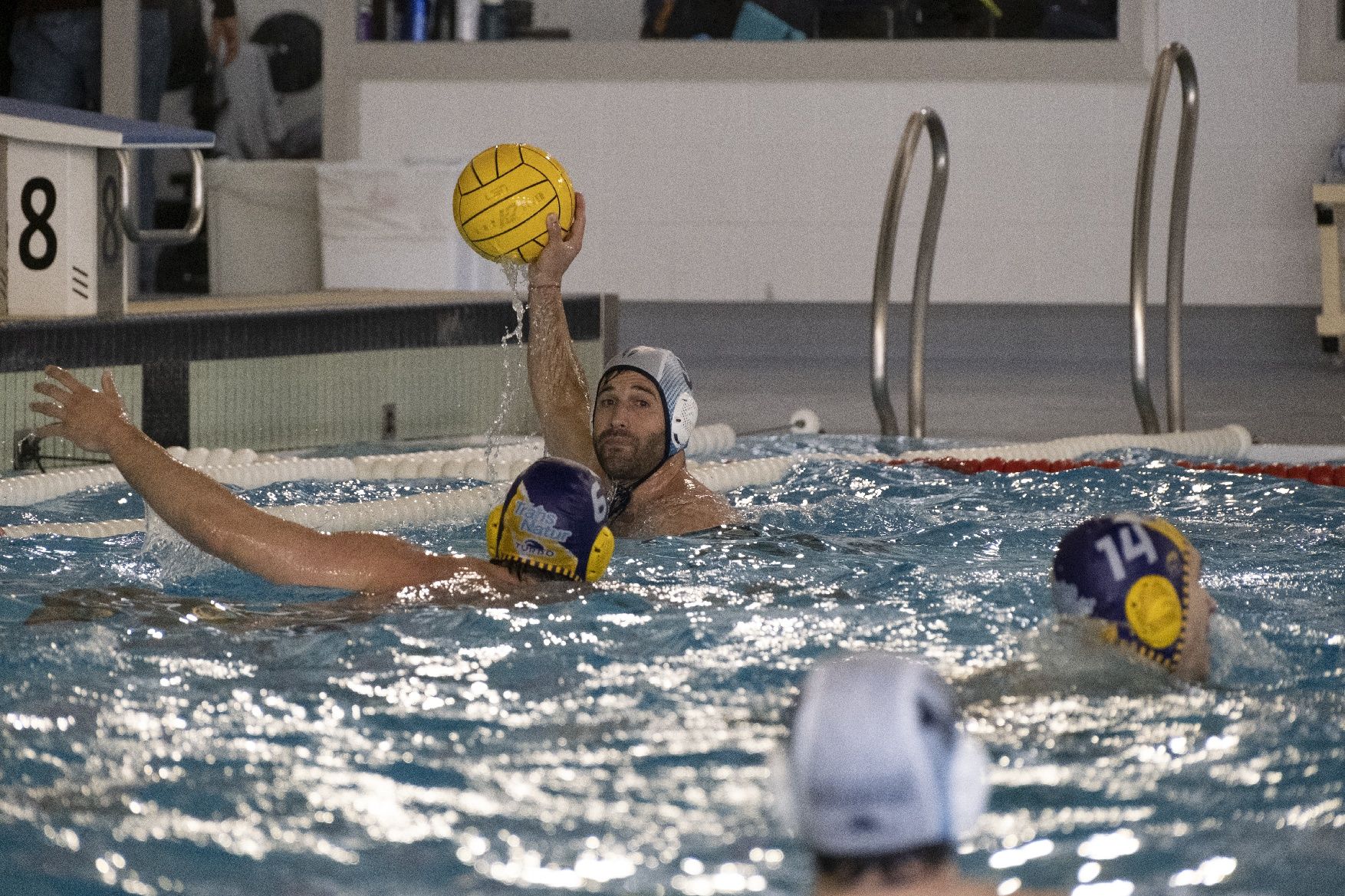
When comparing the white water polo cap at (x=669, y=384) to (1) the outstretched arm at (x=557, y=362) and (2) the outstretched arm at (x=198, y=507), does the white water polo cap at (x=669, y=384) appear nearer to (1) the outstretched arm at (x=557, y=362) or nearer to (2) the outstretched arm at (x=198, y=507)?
(1) the outstretched arm at (x=557, y=362)

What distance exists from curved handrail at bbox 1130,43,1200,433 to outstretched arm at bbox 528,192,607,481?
2496mm

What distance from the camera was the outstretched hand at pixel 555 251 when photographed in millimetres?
4477

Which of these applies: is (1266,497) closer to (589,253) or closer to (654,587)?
(654,587)

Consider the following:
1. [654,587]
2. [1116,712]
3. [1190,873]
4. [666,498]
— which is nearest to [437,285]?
[666,498]

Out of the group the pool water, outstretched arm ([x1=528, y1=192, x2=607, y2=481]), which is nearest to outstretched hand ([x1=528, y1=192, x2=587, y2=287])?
outstretched arm ([x1=528, y1=192, x2=607, y2=481])

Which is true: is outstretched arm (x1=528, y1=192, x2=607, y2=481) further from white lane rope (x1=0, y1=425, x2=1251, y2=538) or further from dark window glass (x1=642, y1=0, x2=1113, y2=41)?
dark window glass (x1=642, y1=0, x2=1113, y2=41)

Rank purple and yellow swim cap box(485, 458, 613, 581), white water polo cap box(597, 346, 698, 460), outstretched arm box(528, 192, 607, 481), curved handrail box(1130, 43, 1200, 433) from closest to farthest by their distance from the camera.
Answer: purple and yellow swim cap box(485, 458, 613, 581) → white water polo cap box(597, 346, 698, 460) → outstretched arm box(528, 192, 607, 481) → curved handrail box(1130, 43, 1200, 433)

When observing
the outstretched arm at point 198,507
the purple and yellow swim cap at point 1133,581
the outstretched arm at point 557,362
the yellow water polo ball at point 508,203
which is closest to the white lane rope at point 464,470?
the outstretched arm at point 557,362

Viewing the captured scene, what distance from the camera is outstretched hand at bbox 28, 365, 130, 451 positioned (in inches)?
122

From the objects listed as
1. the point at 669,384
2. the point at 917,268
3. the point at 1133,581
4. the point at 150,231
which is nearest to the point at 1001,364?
the point at 917,268

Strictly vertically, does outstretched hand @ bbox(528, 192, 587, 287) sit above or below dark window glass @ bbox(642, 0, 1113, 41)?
below

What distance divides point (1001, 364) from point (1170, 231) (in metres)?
3.92

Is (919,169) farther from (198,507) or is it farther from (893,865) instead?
(893,865)

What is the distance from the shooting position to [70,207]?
5.82 meters
